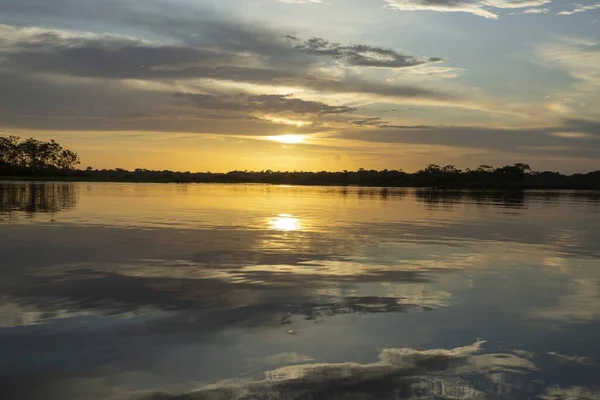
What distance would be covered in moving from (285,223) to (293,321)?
25.4m

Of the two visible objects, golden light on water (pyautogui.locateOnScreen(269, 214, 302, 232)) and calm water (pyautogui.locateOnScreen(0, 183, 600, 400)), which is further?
golden light on water (pyautogui.locateOnScreen(269, 214, 302, 232))

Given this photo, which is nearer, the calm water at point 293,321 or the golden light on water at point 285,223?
the calm water at point 293,321

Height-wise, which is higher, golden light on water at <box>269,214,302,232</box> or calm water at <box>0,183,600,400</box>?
golden light on water at <box>269,214,302,232</box>

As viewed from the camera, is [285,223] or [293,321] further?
[285,223]

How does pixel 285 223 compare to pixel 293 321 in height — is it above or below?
above

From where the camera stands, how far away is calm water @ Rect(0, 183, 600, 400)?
8781 millimetres

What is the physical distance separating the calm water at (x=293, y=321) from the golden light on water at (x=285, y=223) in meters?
8.36

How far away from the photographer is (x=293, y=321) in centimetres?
1241

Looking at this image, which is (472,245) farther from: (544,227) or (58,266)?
(58,266)

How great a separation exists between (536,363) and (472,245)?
1742 cm

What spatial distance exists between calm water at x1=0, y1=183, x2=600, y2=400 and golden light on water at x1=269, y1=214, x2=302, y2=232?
8.36 meters

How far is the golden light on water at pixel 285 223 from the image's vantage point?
34188mm

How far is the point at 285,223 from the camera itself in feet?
124

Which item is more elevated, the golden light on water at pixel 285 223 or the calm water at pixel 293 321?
the golden light on water at pixel 285 223
